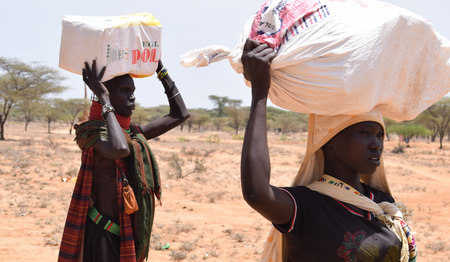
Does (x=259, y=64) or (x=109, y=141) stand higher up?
(x=259, y=64)

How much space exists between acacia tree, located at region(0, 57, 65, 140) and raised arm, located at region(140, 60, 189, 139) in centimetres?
2519

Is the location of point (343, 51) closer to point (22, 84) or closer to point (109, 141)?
point (109, 141)

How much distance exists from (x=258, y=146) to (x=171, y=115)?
1721 millimetres

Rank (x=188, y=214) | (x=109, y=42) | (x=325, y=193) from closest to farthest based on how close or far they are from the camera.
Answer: (x=325, y=193), (x=109, y=42), (x=188, y=214)

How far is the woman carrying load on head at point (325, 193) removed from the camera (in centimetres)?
118

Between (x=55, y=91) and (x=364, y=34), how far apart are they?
28.7 meters

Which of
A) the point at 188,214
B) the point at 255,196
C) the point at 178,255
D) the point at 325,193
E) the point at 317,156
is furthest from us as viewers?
the point at 188,214

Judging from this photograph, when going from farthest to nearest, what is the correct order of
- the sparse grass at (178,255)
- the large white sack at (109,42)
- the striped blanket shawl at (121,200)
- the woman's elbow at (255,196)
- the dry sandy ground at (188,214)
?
the dry sandy ground at (188,214) < the sparse grass at (178,255) < the striped blanket shawl at (121,200) < the large white sack at (109,42) < the woman's elbow at (255,196)

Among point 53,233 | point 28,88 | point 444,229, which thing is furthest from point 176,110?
point 28,88

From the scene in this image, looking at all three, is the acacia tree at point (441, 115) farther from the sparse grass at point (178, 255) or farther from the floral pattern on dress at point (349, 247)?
the floral pattern on dress at point (349, 247)

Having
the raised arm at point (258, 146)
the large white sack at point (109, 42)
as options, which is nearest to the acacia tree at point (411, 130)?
the large white sack at point (109, 42)

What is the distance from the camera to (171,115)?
281cm

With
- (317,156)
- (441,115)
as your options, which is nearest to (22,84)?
(317,156)

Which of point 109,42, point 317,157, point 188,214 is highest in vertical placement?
point 109,42
